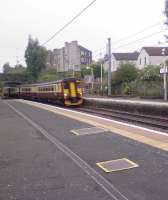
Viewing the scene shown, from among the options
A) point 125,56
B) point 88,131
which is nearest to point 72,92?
point 88,131

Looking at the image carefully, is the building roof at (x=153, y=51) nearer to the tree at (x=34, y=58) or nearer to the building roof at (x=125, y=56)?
the building roof at (x=125, y=56)

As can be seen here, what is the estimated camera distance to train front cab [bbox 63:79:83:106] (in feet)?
123

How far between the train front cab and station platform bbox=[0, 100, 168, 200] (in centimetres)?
2338

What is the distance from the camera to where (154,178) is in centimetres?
750

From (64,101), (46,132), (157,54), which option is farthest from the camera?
(157,54)

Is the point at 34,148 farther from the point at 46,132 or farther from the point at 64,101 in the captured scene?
the point at 64,101

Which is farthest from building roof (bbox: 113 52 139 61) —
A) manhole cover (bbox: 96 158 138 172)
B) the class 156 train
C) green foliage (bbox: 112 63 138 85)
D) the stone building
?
manhole cover (bbox: 96 158 138 172)

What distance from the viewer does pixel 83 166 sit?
28.8ft

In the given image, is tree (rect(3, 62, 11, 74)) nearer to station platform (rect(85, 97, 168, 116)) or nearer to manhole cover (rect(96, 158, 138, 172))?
station platform (rect(85, 97, 168, 116))

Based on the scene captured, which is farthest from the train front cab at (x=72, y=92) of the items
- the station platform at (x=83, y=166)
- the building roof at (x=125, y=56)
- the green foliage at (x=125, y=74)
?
the building roof at (x=125, y=56)

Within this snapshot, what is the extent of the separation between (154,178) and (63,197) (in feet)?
5.72

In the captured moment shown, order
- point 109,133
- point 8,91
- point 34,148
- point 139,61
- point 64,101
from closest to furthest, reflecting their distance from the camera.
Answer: point 34,148
point 109,133
point 64,101
point 8,91
point 139,61

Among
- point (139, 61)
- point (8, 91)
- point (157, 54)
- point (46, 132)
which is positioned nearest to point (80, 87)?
point (46, 132)

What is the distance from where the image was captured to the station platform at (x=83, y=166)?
6934 millimetres
